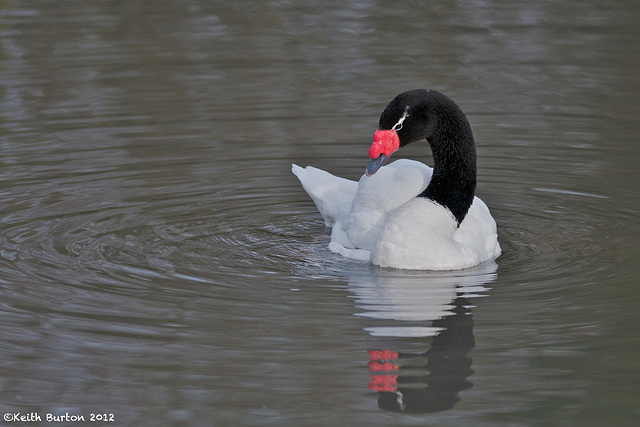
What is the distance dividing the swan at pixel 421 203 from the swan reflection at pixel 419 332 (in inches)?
6.1

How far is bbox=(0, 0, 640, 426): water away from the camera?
246 inches

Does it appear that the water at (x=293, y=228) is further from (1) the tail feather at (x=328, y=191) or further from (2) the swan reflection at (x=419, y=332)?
(1) the tail feather at (x=328, y=191)

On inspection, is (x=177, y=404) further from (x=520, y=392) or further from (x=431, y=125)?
(x=431, y=125)

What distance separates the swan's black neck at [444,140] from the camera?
8516 mm

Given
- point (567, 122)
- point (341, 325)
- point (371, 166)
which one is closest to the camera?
point (341, 325)

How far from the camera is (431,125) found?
862 cm

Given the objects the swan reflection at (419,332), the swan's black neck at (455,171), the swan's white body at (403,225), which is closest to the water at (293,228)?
the swan reflection at (419,332)

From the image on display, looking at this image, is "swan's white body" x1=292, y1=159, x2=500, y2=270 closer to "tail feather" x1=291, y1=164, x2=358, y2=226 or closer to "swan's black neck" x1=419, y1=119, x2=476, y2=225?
"tail feather" x1=291, y1=164, x2=358, y2=226

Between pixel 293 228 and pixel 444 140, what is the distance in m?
1.75

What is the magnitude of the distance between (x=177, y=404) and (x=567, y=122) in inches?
312

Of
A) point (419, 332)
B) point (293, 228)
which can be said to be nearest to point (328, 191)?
point (293, 228)

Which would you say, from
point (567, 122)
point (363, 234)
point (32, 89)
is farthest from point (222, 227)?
point (32, 89)

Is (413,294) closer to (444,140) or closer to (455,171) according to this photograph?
(455,171)

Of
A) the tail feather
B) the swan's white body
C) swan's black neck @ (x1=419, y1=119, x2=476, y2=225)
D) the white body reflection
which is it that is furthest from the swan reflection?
the tail feather
